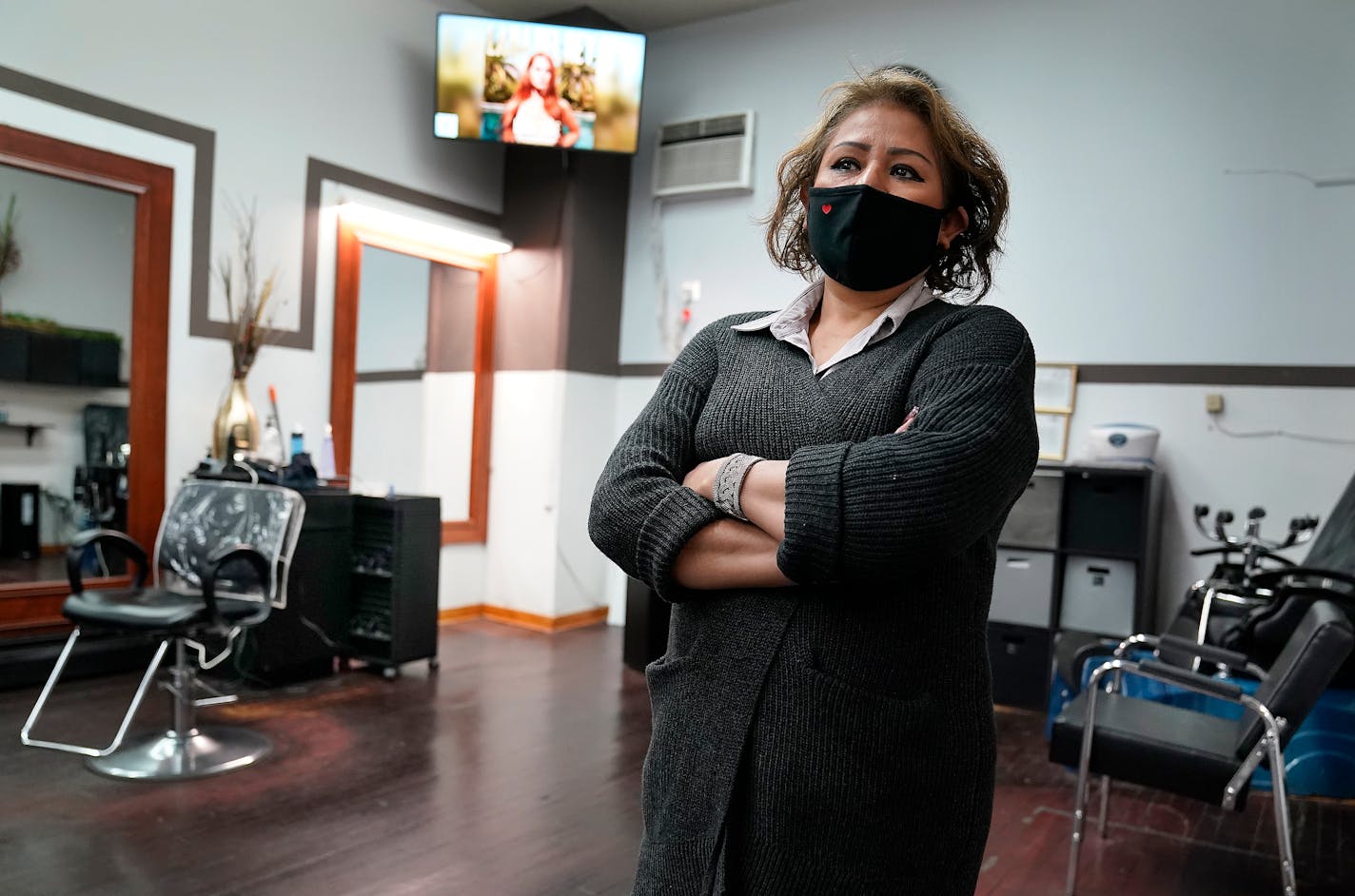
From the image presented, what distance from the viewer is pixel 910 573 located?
0.96 m

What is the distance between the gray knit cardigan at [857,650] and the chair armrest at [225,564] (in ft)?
7.92

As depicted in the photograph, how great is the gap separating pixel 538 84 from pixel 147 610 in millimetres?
3587

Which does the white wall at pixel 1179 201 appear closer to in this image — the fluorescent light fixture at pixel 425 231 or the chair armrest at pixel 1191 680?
the chair armrest at pixel 1191 680

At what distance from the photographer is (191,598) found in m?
3.20

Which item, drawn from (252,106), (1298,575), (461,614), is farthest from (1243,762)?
(252,106)

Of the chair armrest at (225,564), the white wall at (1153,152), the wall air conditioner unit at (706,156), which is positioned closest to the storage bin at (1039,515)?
the white wall at (1153,152)

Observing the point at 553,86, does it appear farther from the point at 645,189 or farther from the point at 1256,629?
the point at 1256,629

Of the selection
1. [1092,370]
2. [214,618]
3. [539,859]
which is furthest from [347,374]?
[1092,370]

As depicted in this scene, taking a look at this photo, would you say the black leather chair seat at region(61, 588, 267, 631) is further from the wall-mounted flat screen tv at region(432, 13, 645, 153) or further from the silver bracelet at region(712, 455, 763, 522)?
the wall-mounted flat screen tv at region(432, 13, 645, 153)

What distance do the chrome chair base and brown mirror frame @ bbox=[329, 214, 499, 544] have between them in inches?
81.8

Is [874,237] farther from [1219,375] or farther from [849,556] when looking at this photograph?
[1219,375]

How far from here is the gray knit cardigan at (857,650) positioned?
94 centimetres

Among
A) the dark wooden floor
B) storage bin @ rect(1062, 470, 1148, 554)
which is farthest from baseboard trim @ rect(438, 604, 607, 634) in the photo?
storage bin @ rect(1062, 470, 1148, 554)

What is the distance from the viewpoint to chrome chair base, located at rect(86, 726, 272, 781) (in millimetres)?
2984
